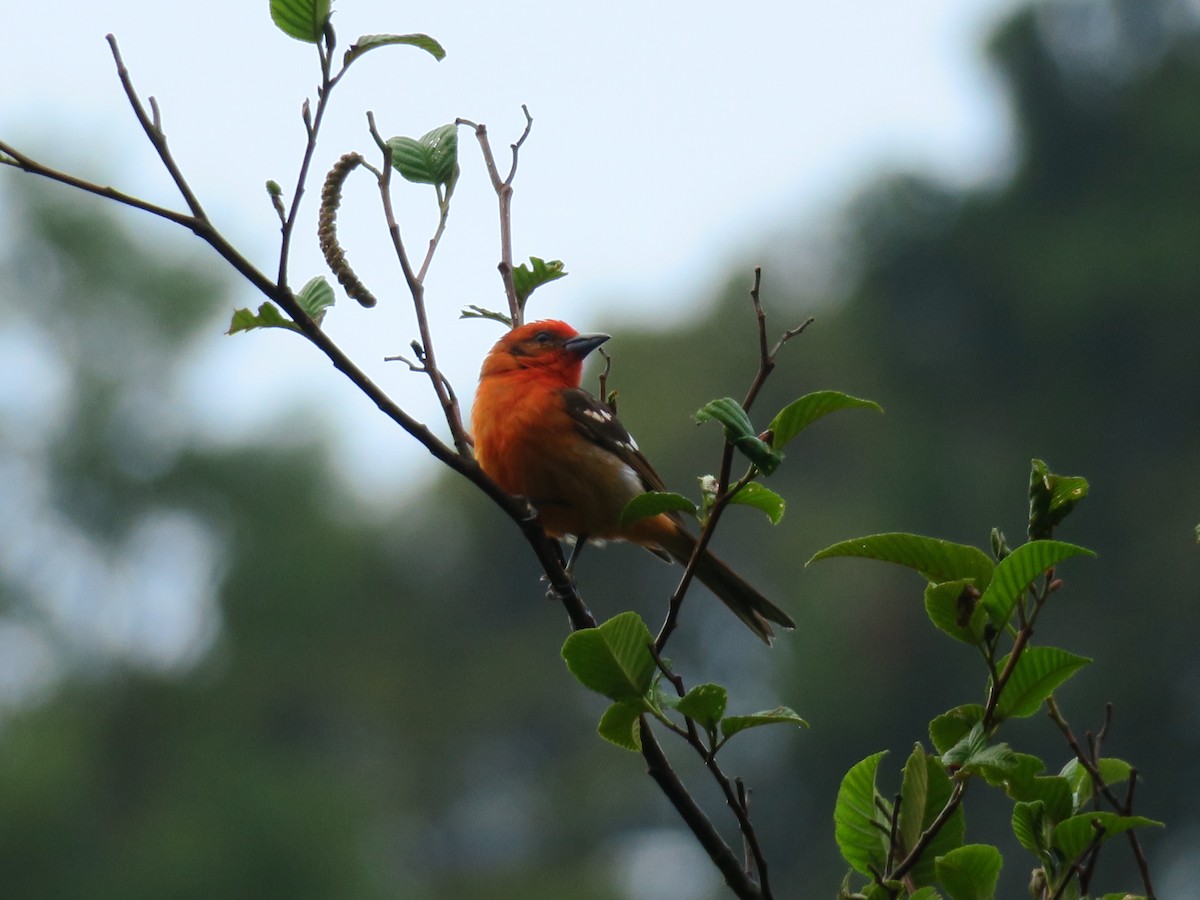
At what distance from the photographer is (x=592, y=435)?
5160 mm

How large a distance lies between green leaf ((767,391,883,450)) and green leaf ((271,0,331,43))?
0.90m

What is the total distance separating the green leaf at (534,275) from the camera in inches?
124

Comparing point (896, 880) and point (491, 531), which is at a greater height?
point (491, 531)

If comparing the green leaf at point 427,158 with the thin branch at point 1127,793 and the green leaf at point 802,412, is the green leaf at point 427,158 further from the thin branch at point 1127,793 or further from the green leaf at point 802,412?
the thin branch at point 1127,793

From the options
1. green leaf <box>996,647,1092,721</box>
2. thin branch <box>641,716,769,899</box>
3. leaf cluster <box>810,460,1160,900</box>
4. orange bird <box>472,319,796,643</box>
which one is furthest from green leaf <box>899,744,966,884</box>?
orange bird <box>472,319,796,643</box>

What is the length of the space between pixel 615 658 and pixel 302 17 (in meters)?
1.05

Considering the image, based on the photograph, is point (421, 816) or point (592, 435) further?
point (421, 816)

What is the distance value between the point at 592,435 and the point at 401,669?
118 ft

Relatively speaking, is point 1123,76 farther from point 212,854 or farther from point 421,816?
point 212,854

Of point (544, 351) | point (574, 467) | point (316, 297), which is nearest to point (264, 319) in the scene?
point (316, 297)

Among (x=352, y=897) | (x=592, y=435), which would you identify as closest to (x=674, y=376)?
(x=352, y=897)

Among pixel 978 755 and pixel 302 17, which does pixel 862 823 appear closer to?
pixel 978 755

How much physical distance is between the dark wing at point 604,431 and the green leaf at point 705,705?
9.46 ft

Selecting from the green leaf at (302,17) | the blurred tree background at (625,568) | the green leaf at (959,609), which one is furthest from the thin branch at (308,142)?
the blurred tree background at (625,568)
